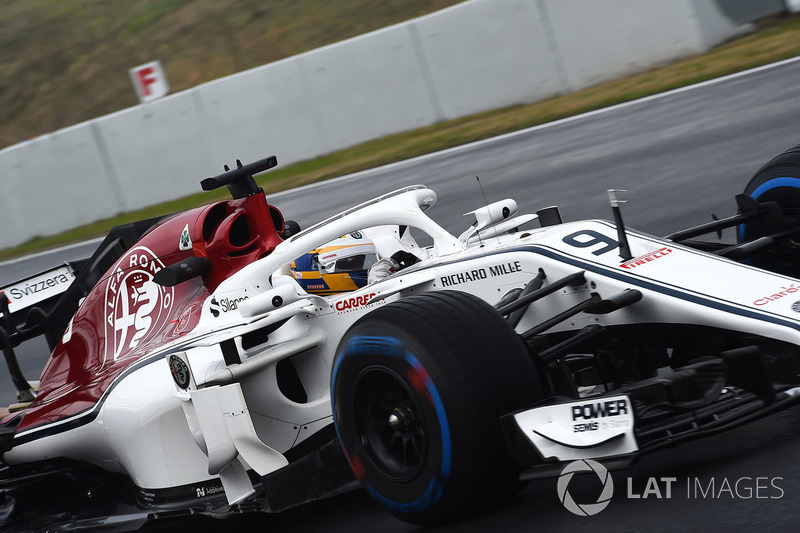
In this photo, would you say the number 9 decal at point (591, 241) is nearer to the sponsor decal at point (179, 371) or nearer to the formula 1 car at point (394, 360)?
the formula 1 car at point (394, 360)

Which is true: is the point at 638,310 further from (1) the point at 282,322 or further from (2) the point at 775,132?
(2) the point at 775,132

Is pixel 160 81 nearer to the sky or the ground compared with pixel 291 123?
nearer to the sky

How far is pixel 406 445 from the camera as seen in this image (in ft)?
13.9

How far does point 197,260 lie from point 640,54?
10.6 m

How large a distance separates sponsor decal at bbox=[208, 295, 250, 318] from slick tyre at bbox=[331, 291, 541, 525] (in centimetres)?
138

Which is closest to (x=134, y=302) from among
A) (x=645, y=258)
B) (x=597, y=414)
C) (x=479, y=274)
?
(x=479, y=274)

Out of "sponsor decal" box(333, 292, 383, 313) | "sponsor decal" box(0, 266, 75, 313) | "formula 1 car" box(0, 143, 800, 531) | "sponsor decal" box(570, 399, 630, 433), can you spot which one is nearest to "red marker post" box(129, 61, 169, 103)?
"sponsor decal" box(0, 266, 75, 313)

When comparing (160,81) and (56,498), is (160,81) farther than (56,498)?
Yes

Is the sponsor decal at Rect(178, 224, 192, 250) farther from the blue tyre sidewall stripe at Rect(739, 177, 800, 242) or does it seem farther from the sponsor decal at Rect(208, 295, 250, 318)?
the blue tyre sidewall stripe at Rect(739, 177, 800, 242)

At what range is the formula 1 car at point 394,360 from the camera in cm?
394

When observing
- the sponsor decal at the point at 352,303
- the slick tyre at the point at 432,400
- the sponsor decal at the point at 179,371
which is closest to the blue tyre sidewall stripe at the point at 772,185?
the sponsor decal at the point at 352,303

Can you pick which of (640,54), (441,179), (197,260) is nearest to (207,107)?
(441,179)

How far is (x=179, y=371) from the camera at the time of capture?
5.09 metres

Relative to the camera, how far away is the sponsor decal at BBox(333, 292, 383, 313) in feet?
16.6
